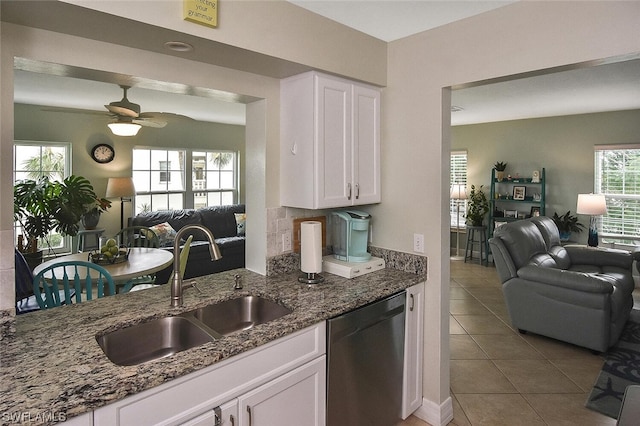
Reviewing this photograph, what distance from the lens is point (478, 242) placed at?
23.2 feet

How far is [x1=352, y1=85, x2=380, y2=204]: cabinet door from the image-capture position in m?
2.43

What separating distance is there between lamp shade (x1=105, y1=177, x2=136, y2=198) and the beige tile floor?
4.90 m

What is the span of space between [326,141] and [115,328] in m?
1.39

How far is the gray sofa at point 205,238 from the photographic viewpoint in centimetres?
500

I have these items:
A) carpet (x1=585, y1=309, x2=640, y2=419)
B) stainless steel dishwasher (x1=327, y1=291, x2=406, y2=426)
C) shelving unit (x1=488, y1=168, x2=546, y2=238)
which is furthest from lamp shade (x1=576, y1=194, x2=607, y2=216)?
stainless steel dishwasher (x1=327, y1=291, x2=406, y2=426)

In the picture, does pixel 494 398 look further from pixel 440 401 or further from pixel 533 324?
pixel 533 324

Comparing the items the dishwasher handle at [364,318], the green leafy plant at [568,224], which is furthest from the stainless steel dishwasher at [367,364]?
the green leafy plant at [568,224]

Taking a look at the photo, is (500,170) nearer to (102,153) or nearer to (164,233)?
(164,233)

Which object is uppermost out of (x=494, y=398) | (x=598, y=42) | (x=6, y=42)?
(x=598, y=42)

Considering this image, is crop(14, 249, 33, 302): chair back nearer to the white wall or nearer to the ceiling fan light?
the ceiling fan light

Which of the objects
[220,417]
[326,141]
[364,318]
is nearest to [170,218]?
[326,141]

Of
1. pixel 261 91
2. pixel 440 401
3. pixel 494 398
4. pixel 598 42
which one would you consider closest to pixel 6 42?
pixel 261 91

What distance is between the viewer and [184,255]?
2268 millimetres

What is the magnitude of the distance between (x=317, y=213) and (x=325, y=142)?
592mm
